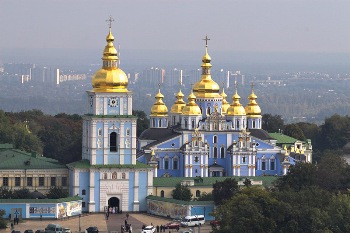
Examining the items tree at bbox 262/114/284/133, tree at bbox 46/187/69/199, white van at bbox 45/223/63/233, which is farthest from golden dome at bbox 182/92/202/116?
white van at bbox 45/223/63/233

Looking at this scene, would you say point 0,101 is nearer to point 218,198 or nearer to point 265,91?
point 265,91

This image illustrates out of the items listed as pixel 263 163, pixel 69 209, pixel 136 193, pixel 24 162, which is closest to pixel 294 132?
pixel 263 163

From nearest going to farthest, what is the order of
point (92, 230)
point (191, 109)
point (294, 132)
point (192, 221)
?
point (92, 230), point (192, 221), point (191, 109), point (294, 132)

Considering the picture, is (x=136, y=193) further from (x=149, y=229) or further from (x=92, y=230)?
(x=149, y=229)

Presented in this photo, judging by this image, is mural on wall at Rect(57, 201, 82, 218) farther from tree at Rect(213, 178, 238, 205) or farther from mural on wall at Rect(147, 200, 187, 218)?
tree at Rect(213, 178, 238, 205)

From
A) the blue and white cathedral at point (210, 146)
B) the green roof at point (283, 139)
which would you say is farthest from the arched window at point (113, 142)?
the green roof at point (283, 139)

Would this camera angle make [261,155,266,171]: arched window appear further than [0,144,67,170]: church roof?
Yes

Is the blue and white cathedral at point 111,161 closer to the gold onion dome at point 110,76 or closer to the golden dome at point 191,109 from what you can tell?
the gold onion dome at point 110,76
